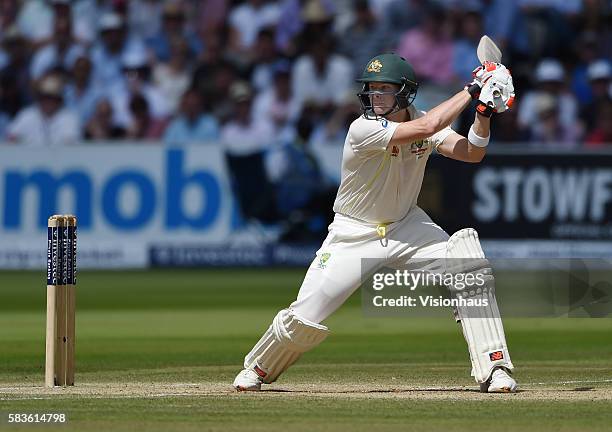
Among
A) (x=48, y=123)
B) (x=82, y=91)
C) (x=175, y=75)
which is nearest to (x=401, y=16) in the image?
(x=175, y=75)

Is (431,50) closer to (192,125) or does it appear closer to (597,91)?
(597,91)

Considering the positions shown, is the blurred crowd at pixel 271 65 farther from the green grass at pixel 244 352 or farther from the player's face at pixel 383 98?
the player's face at pixel 383 98

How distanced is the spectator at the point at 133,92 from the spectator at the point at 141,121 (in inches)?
2.0

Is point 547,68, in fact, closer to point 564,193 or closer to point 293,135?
point 564,193

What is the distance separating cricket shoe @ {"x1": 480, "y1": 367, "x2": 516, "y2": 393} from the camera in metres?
7.26

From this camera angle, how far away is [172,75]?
62.3 ft

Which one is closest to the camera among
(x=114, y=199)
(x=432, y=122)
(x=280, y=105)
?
(x=432, y=122)

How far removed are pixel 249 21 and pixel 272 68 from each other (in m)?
1.01

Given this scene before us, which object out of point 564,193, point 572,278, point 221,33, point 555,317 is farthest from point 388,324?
point 221,33

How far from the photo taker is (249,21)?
64.3 feet

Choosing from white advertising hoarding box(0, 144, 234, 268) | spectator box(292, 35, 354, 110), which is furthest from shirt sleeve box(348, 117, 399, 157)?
spectator box(292, 35, 354, 110)

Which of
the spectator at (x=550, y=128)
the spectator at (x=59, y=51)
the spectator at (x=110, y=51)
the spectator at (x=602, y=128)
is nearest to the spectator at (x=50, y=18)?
the spectator at (x=59, y=51)

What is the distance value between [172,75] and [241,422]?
13.2 meters

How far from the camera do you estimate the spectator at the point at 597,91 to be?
17916 millimetres
